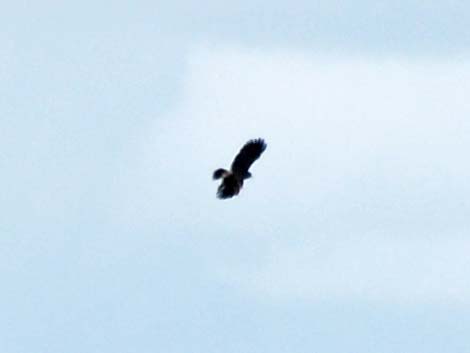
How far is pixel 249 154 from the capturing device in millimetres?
40781

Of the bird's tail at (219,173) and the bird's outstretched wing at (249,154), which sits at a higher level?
the bird's outstretched wing at (249,154)

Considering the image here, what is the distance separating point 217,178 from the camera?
39906mm

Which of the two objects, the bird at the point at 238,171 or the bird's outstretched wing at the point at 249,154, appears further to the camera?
the bird's outstretched wing at the point at 249,154

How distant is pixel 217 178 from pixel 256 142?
1.84 metres

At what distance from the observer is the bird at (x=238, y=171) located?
1555 inches

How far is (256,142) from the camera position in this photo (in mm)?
40812

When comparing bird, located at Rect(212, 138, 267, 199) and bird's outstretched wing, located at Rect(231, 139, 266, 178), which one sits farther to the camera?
bird's outstretched wing, located at Rect(231, 139, 266, 178)

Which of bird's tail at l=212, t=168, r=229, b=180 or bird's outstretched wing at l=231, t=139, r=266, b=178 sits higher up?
bird's outstretched wing at l=231, t=139, r=266, b=178

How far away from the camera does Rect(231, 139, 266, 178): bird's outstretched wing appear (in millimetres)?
40531

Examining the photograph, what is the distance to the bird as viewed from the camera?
39.5 m

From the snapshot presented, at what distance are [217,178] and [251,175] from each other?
105 centimetres

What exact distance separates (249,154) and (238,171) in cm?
95

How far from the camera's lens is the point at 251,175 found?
40.2 meters

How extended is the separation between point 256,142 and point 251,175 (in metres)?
1.21
